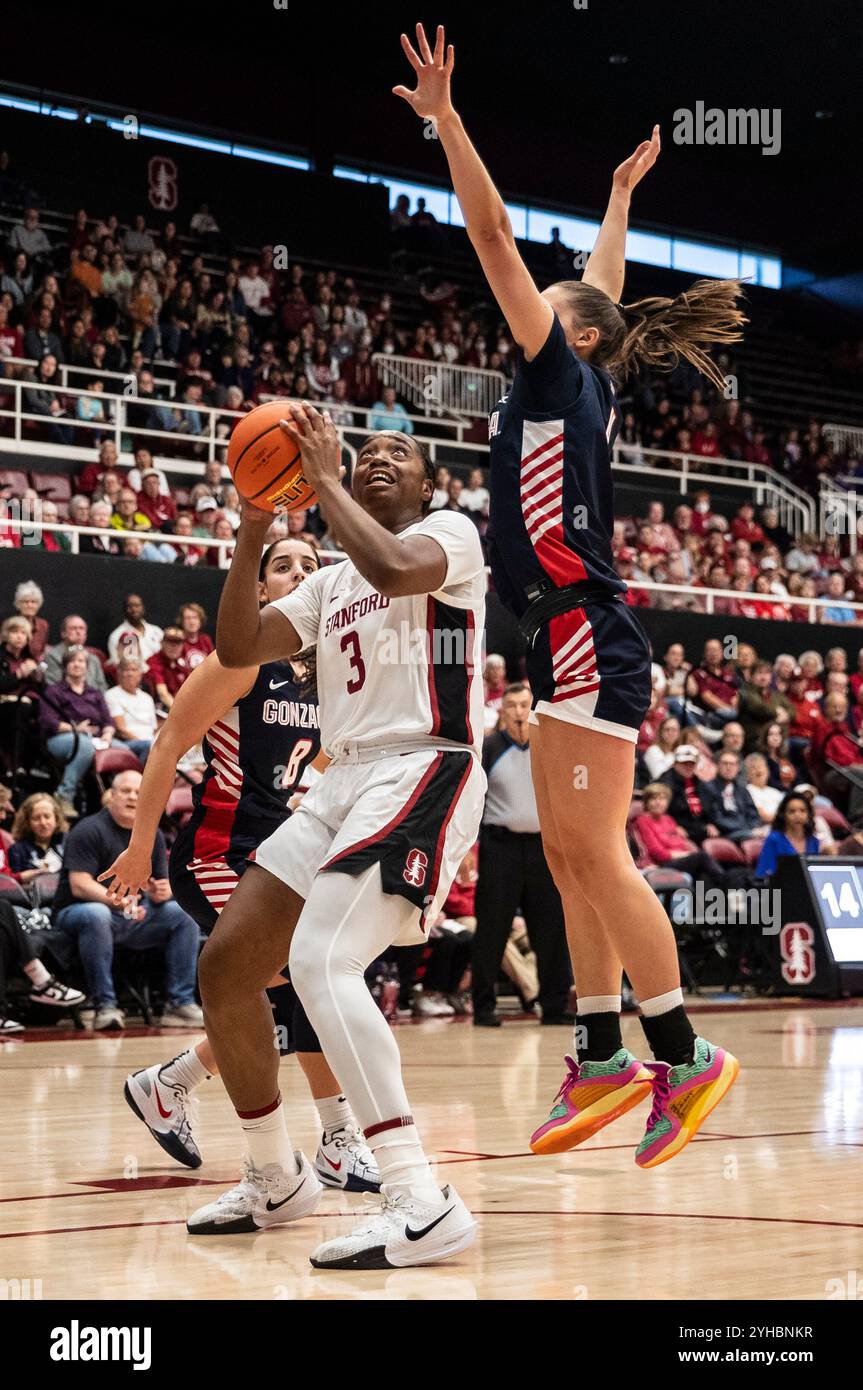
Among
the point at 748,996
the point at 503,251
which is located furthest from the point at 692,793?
the point at 503,251

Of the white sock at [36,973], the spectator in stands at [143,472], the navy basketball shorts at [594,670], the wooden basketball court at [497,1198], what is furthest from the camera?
the spectator in stands at [143,472]

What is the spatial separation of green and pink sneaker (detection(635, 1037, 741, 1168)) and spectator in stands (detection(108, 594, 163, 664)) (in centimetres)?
923

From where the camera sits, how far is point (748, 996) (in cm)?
1354

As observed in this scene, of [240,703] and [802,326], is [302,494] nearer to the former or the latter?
[240,703]

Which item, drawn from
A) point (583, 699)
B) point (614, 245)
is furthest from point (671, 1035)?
point (614, 245)

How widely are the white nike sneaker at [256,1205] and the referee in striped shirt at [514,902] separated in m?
6.70

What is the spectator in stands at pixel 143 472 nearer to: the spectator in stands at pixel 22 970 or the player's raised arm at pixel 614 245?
the spectator in stands at pixel 22 970

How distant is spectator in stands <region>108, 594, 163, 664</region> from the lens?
13.2 meters

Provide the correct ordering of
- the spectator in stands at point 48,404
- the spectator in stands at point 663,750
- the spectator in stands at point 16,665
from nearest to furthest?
the spectator in stands at point 16,665
the spectator in stands at point 663,750
the spectator in stands at point 48,404

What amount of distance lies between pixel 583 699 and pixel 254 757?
1432mm

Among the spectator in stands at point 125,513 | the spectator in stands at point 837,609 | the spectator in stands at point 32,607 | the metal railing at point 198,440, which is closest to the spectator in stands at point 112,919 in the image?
the spectator in stands at point 32,607

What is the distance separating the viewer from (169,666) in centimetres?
1331

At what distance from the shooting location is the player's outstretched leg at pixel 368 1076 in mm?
3670

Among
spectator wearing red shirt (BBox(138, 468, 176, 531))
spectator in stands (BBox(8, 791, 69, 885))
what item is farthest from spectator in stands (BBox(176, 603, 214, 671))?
spectator in stands (BBox(8, 791, 69, 885))
